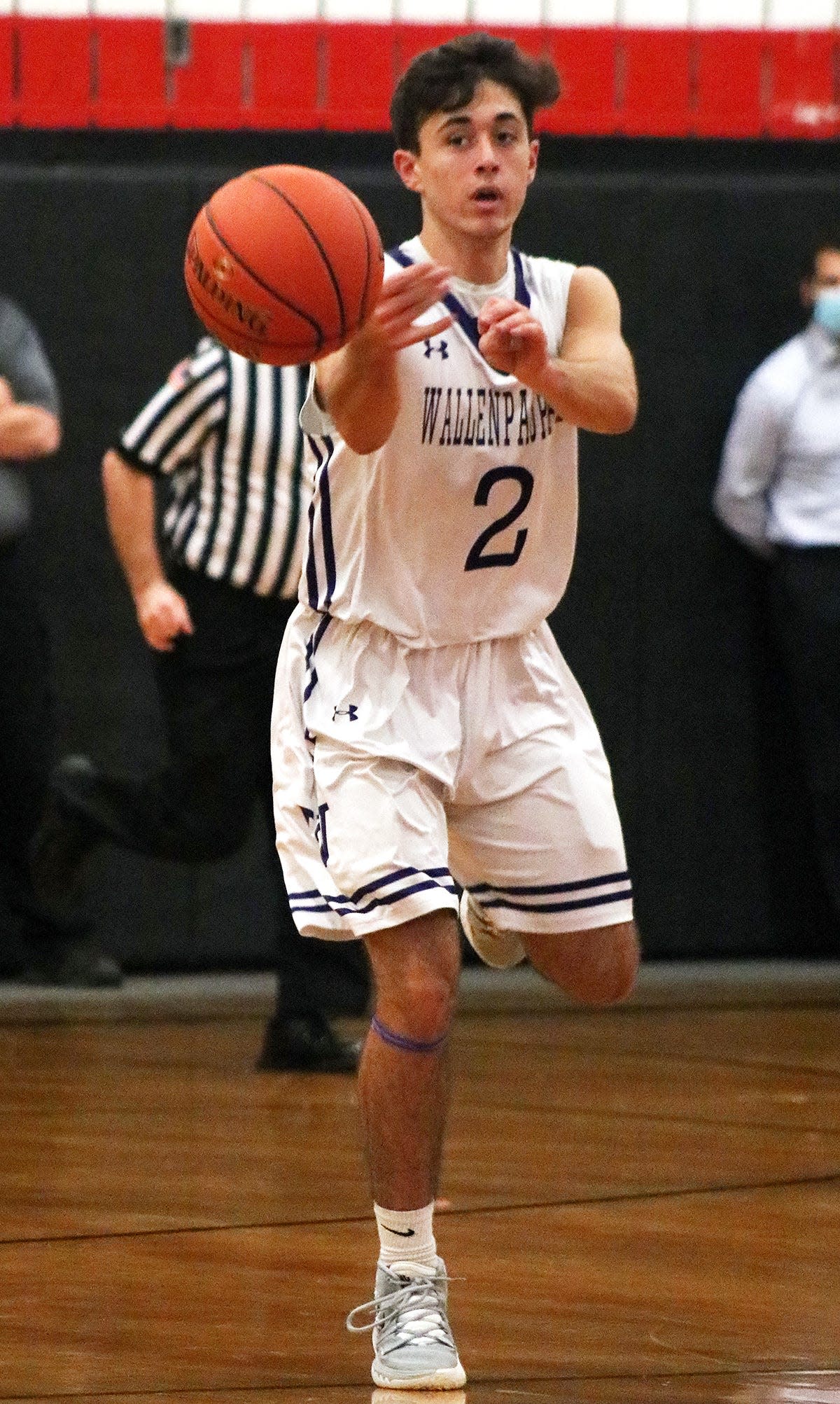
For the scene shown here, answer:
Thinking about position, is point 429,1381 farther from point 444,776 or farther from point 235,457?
point 235,457

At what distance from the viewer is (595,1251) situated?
12.9 ft

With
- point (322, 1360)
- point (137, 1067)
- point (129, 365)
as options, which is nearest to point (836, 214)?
point (129, 365)

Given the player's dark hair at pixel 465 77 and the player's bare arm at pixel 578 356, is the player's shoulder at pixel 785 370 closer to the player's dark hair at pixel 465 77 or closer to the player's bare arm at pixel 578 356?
the player's bare arm at pixel 578 356

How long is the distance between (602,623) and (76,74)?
6.84 ft

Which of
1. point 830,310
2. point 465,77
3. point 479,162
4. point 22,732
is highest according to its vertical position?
point 465,77

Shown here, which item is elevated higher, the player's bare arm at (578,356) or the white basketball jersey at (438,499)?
the player's bare arm at (578,356)

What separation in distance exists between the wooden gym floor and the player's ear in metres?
1.69

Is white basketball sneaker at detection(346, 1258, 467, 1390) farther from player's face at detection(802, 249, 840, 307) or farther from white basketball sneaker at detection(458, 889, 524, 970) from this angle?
player's face at detection(802, 249, 840, 307)

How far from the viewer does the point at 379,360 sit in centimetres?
325

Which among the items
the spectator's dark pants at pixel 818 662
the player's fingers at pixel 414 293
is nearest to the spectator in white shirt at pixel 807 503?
the spectator's dark pants at pixel 818 662

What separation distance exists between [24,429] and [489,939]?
257cm

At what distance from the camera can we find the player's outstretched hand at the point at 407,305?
10.5 feet

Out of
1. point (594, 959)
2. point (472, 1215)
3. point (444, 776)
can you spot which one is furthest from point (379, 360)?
point (472, 1215)

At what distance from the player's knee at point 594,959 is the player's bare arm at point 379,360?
2.67 ft
